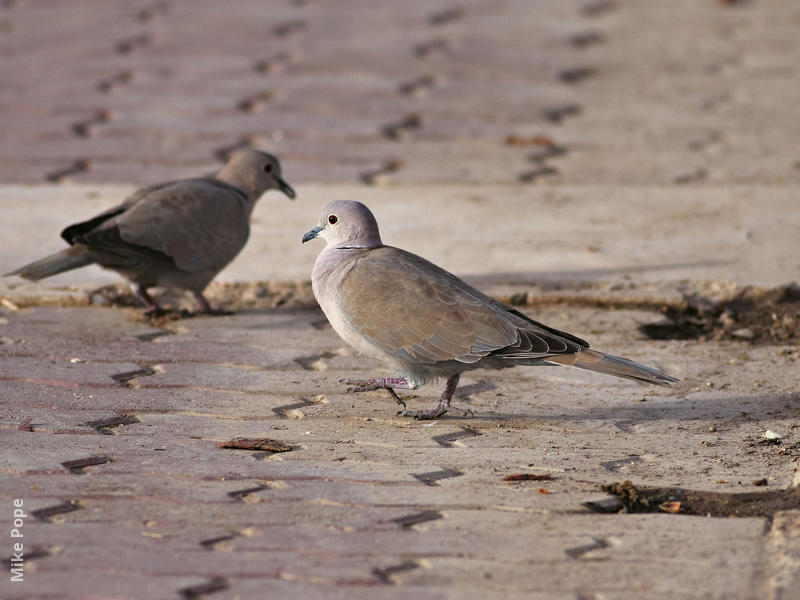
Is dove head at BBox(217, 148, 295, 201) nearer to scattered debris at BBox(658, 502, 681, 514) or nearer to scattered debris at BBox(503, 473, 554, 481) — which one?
scattered debris at BBox(503, 473, 554, 481)

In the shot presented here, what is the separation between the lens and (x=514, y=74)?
8.59 meters

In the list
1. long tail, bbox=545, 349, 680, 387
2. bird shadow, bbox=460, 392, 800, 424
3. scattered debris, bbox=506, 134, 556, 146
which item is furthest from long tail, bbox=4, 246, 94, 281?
scattered debris, bbox=506, 134, 556, 146

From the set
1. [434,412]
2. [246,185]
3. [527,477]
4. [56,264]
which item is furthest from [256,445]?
[246,185]

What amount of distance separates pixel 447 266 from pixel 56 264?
1778mm

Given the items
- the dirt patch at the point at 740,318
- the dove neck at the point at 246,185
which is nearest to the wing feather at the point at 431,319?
the dirt patch at the point at 740,318

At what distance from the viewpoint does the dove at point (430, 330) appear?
Answer: 3648 mm

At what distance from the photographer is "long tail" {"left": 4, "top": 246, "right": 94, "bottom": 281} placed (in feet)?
15.5

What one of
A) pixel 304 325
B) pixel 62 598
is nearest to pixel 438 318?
pixel 304 325

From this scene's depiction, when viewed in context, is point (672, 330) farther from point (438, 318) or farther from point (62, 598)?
point (62, 598)

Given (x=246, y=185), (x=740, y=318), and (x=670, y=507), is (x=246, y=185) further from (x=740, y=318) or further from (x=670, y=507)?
(x=670, y=507)

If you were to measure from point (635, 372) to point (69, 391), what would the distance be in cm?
193

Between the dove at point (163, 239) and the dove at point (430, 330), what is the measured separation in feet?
3.21

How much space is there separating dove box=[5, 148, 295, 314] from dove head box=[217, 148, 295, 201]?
225mm

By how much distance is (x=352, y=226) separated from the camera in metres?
4.28
